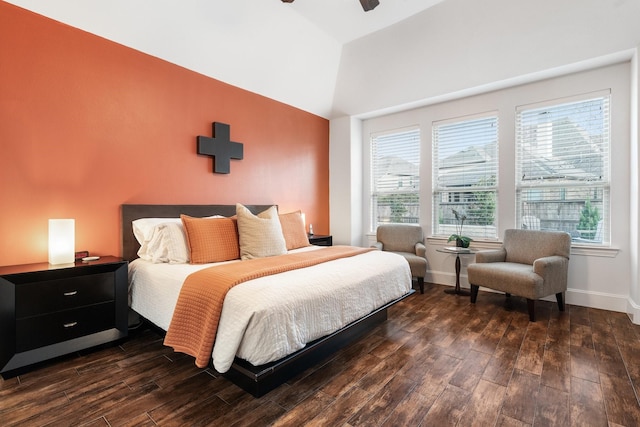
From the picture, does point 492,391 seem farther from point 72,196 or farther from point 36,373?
point 72,196

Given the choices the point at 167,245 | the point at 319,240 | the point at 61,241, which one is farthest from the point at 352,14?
the point at 61,241

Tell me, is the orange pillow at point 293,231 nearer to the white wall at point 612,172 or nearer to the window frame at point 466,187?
the window frame at point 466,187

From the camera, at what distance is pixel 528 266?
3.57 meters

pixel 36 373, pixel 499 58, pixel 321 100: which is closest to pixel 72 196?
pixel 36 373

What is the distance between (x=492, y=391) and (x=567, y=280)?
2.40 m

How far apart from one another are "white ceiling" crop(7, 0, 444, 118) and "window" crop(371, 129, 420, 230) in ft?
4.84

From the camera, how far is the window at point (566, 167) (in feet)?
11.5

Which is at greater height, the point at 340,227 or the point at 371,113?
the point at 371,113

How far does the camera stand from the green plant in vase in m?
4.13

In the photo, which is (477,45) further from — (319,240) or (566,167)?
(319,240)

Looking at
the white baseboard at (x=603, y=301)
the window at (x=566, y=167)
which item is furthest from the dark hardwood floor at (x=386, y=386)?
the window at (x=566, y=167)

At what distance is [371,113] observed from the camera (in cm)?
505

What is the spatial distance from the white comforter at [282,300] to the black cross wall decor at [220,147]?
4.55 ft

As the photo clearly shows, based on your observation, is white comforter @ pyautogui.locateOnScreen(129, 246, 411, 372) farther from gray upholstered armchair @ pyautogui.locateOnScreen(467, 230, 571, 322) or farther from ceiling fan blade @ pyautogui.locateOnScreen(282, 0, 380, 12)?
ceiling fan blade @ pyautogui.locateOnScreen(282, 0, 380, 12)
